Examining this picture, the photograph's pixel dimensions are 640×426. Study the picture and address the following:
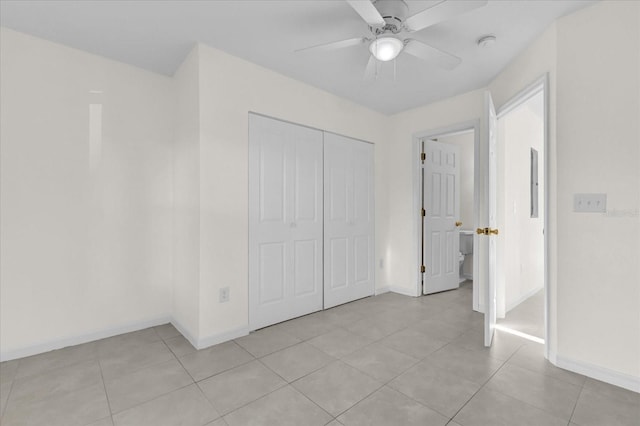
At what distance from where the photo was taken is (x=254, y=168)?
2791 millimetres

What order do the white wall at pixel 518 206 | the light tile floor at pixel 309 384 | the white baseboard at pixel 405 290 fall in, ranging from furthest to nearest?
the white baseboard at pixel 405 290 < the white wall at pixel 518 206 < the light tile floor at pixel 309 384

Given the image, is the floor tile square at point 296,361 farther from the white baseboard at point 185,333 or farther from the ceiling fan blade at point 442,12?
the ceiling fan blade at point 442,12

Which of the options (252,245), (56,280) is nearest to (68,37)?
(56,280)

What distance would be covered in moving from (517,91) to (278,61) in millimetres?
2187

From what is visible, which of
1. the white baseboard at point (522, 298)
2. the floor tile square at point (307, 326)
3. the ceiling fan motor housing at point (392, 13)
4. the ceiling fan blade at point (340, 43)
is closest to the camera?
the ceiling fan motor housing at point (392, 13)

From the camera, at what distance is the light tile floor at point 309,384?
1.61 metres

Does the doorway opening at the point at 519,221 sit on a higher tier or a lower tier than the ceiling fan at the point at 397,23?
lower

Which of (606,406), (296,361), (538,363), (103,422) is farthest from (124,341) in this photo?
(606,406)

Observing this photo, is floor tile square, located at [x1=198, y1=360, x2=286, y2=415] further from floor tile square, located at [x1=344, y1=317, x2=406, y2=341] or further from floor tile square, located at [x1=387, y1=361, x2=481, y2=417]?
floor tile square, located at [x1=344, y1=317, x2=406, y2=341]

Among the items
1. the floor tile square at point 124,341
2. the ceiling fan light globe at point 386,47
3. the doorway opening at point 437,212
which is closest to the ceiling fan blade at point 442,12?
the ceiling fan light globe at point 386,47

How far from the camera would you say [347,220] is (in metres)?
3.64

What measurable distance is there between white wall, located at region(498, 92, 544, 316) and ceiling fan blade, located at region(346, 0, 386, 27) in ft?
6.88

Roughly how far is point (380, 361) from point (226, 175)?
6.47 ft

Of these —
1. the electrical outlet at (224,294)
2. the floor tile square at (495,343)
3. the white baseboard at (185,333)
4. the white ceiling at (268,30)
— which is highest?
the white ceiling at (268,30)
